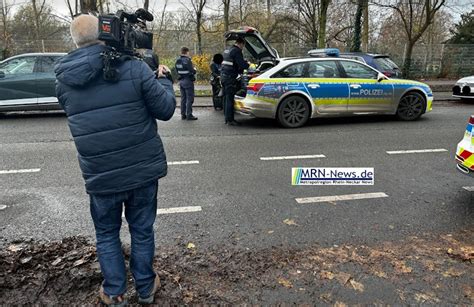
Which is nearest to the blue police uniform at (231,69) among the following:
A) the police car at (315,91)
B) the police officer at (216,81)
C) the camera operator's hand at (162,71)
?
the police car at (315,91)

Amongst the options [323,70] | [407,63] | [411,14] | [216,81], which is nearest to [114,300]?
[323,70]

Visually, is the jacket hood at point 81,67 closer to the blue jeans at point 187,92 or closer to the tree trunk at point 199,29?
the blue jeans at point 187,92

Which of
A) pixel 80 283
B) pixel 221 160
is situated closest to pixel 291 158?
pixel 221 160

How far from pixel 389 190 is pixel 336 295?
8.47 ft

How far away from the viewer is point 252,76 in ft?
30.3

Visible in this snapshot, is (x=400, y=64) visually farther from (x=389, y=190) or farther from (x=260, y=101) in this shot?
(x=389, y=190)

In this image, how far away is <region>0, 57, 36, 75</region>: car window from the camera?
33.8ft

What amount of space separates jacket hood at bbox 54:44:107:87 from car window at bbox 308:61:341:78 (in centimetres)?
723

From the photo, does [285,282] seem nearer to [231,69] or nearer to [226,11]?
[231,69]

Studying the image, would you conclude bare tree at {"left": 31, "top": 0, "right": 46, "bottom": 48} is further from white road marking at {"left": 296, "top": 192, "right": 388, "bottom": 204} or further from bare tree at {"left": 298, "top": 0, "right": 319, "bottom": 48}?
white road marking at {"left": 296, "top": 192, "right": 388, "bottom": 204}

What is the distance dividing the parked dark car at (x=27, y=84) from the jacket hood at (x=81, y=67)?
8783 mm

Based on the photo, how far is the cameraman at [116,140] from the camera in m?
2.32

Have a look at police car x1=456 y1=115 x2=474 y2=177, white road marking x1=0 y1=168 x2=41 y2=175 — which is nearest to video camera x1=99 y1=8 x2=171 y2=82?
police car x1=456 y1=115 x2=474 y2=177

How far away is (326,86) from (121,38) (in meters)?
7.28
